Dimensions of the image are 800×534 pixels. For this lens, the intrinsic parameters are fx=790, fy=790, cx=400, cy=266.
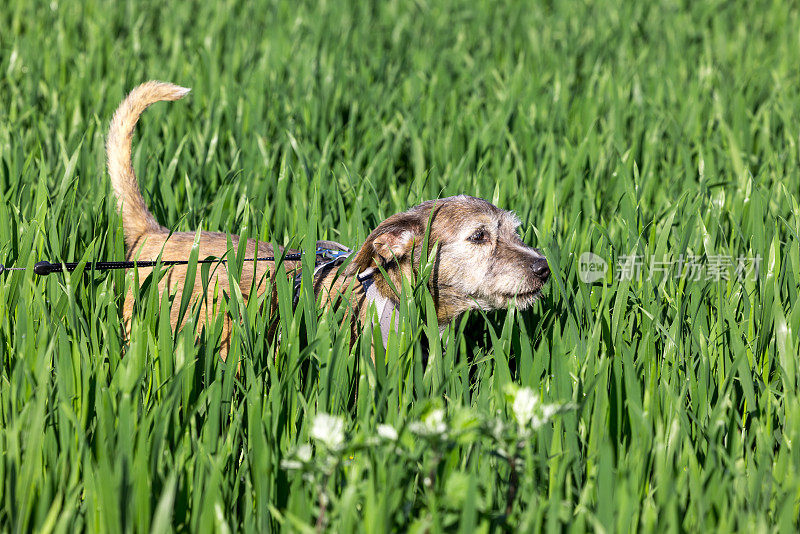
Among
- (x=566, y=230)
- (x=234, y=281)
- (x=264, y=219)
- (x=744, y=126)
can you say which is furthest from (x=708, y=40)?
(x=234, y=281)

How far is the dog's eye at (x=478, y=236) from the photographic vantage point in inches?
120

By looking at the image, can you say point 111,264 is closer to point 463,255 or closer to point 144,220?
point 144,220

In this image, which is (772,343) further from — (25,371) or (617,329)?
(25,371)

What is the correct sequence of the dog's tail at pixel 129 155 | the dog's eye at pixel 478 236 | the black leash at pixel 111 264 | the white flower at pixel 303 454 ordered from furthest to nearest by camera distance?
the dog's tail at pixel 129 155 < the dog's eye at pixel 478 236 < the black leash at pixel 111 264 < the white flower at pixel 303 454

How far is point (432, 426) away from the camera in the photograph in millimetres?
1571

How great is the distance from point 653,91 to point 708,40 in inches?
76.8

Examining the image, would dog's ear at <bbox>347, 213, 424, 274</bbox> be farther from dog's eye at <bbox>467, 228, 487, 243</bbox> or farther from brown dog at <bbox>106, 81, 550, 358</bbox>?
dog's eye at <bbox>467, 228, 487, 243</bbox>

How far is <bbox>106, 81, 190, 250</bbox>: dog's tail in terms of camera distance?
331 cm

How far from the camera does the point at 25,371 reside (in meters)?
2.04

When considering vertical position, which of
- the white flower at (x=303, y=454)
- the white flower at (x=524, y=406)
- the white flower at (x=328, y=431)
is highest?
the white flower at (x=524, y=406)

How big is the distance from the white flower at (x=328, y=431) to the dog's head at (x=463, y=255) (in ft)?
4.29

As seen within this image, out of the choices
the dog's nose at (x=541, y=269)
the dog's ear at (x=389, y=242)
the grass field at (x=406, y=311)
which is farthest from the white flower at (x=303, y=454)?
the dog's nose at (x=541, y=269)

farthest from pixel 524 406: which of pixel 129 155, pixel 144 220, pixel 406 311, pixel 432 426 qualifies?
pixel 129 155

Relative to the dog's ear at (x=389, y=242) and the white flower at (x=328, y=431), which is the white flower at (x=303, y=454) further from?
the dog's ear at (x=389, y=242)
